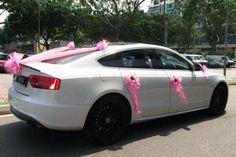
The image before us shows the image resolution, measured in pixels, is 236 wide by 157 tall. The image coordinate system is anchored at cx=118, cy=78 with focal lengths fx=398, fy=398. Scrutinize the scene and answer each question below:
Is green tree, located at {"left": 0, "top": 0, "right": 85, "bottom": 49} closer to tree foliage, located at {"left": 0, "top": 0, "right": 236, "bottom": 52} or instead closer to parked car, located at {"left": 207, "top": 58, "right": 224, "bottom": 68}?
tree foliage, located at {"left": 0, "top": 0, "right": 236, "bottom": 52}

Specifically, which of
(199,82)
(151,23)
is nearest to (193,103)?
(199,82)

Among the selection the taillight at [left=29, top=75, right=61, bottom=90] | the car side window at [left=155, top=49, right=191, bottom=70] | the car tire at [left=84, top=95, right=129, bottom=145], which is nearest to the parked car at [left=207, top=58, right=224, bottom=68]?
the car side window at [left=155, top=49, right=191, bottom=70]

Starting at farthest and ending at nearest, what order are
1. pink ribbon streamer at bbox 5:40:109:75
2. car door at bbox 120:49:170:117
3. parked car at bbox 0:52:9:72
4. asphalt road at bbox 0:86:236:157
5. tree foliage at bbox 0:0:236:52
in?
tree foliage at bbox 0:0:236:52
parked car at bbox 0:52:9:72
car door at bbox 120:49:170:117
pink ribbon streamer at bbox 5:40:109:75
asphalt road at bbox 0:86:236:157

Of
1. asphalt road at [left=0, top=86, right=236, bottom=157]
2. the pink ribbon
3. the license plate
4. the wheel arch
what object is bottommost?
asphalt road at [left=0, top=86, right=236, bottom=157]

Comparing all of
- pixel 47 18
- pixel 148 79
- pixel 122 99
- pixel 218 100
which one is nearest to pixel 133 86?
pixel 122 99

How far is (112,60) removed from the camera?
627cm

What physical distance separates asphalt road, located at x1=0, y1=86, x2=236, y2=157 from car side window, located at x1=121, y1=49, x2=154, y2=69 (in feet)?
3.88

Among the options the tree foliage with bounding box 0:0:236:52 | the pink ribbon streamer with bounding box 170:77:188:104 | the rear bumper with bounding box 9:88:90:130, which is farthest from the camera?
the tree foliage with bounding box 0:0:236:52

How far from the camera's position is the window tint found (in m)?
6.14

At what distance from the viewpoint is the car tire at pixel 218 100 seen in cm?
830

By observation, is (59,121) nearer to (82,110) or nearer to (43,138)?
(82,110)

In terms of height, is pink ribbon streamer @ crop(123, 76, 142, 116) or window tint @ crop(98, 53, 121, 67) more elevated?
window tint @ crop(98, 53, 121, 67)

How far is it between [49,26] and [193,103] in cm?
4807

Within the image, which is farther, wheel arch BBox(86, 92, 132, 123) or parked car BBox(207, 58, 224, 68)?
parked car BBox(207, 58, 224, 68)
